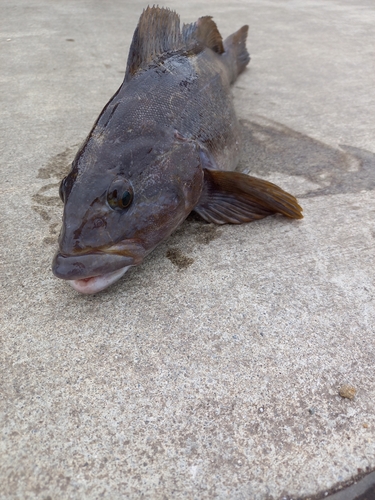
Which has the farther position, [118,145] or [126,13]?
[126,13]

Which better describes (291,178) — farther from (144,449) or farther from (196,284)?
(144,449)

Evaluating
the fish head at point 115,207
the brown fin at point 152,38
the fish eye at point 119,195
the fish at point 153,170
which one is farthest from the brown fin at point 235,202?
the brown fin at point 152,38

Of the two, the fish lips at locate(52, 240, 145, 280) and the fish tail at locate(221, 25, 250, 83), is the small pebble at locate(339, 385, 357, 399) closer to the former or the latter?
the fish lips at locate(52, 240, 145, 280)

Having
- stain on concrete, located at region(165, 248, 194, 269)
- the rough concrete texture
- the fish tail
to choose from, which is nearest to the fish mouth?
the rough concrete texture

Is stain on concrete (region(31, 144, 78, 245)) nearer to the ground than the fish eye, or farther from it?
nearer to the ground

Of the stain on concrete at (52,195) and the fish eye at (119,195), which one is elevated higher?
the fish eye at (119,195)

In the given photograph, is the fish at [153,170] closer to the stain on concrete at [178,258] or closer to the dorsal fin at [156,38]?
the dorsal fin at [156,38]

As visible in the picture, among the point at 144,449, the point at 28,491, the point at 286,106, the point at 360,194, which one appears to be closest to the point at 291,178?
the point at 360,194
